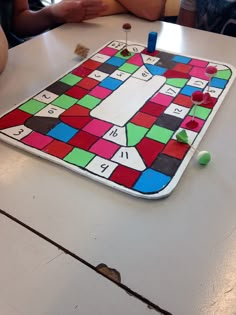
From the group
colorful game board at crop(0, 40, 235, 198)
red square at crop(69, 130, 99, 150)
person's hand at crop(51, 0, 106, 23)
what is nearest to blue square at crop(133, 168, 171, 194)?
colorful game board at crop(0, 40, 235, 198)

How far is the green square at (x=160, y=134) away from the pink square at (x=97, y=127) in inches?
2.9

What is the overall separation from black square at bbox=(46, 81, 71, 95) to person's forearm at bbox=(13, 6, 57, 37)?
40 cm

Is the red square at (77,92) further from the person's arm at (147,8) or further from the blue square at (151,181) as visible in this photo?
the person's arm at (147,8)

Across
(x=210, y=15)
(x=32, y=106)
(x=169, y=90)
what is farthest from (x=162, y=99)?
(x=210, y=15)

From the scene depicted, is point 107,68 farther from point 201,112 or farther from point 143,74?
point 201,112

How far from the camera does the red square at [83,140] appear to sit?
1.81 ft

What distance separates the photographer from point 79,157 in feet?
1.74

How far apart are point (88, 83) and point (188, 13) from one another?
23.8 inches

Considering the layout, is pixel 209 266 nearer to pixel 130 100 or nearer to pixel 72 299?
pixel 72 299

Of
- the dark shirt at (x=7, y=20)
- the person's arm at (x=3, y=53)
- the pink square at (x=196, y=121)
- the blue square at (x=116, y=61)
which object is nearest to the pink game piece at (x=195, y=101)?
the pink square at (x=196, y=121)

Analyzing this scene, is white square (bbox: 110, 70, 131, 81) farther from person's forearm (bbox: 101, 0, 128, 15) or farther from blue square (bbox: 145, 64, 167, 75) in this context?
person's forearm (bbox: 101, 0, 128, 15)

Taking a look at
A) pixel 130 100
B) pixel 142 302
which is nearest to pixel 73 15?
pixel 130 100

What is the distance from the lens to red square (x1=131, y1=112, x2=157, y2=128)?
1.96ft

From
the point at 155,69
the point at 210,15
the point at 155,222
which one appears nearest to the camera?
the point at 155,222
